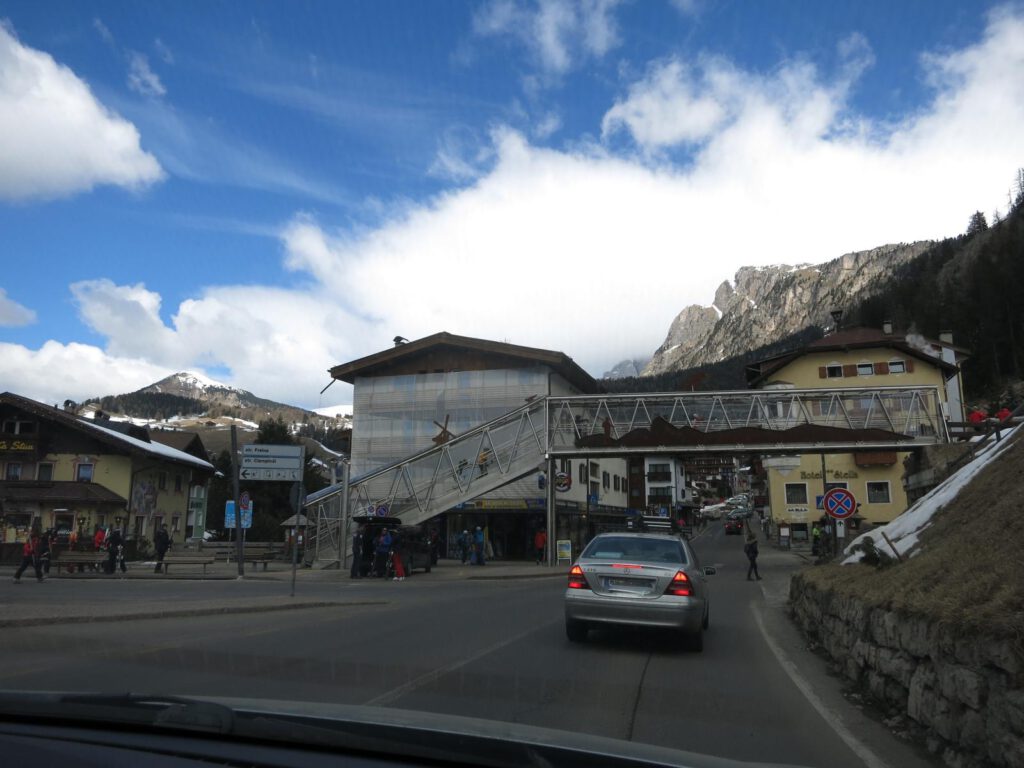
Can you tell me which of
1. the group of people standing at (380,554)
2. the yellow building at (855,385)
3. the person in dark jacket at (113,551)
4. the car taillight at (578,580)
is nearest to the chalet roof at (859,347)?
the yellow building at (855,385)

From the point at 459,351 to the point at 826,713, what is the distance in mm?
45440

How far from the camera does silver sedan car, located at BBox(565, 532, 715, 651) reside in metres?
10.6

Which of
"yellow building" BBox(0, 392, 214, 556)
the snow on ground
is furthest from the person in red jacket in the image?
the snow on ground

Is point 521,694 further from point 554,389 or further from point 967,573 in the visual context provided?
point 554,389

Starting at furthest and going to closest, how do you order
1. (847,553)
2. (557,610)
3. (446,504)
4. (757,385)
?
(757,385) < (446,504) < (557,610) < (847,553)

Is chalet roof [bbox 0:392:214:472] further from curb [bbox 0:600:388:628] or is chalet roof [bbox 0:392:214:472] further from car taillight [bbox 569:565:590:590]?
car taillight [bbox 569:565:590:590]

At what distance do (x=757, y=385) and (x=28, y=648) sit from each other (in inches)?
2420

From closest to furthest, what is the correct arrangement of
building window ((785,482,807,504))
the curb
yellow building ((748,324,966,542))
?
the curb
yellow building ((748,324,966,542))
building window ((785,482,807,504))

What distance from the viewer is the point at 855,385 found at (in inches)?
2317

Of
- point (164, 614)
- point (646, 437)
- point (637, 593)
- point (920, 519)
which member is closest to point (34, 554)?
point (164, 614)

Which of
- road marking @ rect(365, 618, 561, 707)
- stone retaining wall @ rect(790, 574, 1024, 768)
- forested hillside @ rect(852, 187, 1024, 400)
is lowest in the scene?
road marking @ rect(365, 618, 561, 707)

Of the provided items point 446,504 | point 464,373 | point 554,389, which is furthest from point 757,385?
point 446,504

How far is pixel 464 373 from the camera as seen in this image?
2039 inches

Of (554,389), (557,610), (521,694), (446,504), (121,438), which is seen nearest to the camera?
(521,694)
